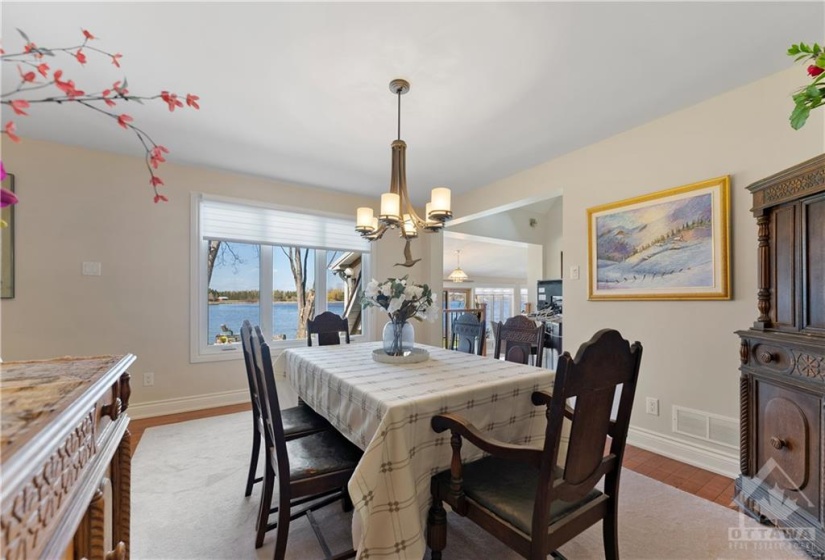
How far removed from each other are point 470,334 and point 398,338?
748 millimetres

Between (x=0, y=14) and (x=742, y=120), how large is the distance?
3.98m

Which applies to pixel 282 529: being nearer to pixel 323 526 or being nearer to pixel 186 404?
pixel 323 526

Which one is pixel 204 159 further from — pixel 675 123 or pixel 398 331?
pixel 675 123

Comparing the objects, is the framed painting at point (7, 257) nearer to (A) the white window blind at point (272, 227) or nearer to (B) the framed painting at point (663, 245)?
(A) the white window blind at point (272, 227)

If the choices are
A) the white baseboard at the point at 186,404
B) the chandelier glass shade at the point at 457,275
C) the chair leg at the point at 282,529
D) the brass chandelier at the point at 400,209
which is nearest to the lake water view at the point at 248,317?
the white baseboard at the point at 186,404

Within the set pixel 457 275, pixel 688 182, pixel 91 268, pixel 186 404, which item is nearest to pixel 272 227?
pixel 91 268

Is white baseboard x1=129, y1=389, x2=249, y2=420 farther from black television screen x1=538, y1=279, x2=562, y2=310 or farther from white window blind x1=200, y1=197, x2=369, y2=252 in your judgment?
black television screen x1=538, y1=279, x2=562, y2=310

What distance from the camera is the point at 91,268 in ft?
10.1

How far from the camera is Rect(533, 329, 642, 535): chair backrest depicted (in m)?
1.03

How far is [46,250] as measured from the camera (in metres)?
2.93

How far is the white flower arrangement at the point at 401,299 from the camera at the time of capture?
2008 mm

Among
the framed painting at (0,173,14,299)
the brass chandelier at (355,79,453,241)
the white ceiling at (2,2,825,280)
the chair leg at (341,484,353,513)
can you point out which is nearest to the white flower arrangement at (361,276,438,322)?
the brass chandelier at (355,79,453,241)

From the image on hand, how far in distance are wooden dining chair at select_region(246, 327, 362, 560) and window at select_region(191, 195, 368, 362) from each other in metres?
2.47

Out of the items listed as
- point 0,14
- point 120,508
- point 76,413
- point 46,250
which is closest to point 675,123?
point 76,413
